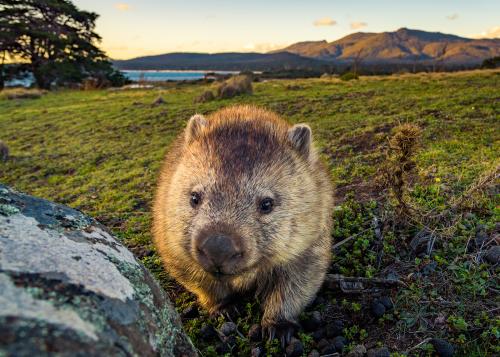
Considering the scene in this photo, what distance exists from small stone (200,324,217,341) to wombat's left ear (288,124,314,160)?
4.43ft

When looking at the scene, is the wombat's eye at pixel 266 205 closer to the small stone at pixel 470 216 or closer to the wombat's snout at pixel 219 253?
the wombat's snout at pixel 219 253

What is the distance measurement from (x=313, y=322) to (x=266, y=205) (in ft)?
2.68

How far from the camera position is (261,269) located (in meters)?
2.85

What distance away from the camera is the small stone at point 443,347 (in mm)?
2352

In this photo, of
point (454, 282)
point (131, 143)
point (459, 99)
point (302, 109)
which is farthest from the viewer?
Answer: point (302, 109)

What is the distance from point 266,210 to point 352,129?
222 inches

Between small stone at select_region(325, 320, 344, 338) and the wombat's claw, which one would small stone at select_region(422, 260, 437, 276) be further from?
the wombat's claw

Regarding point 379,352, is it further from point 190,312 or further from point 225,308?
point 190,312

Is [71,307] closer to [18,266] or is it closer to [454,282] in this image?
[18,266]

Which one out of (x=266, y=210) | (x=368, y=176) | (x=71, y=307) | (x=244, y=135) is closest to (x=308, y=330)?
(x=266, y=210)

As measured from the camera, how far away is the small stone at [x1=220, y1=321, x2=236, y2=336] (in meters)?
2.83

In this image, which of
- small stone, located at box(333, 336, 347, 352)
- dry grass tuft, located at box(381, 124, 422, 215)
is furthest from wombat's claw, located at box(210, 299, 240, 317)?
dry grass tuft, located at box(381, 124, 422, 215)

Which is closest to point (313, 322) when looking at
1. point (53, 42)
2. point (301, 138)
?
point (301, 138)

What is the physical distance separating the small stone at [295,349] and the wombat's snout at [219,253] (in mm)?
648
